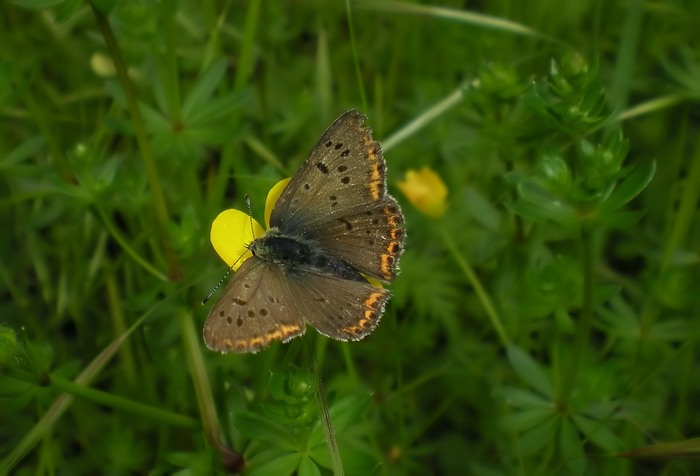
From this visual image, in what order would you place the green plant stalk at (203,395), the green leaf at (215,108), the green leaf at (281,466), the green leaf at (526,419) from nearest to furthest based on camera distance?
the green leaf at (281,466) < the green plant stalk at (203,395) < the green leaf at (526,419) < the green leaf at (215,108)

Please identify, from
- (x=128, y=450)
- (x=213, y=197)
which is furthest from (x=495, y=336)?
(x=128, y=450)

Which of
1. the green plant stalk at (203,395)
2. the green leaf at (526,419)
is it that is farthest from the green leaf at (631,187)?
the green plant stalk at (203,395)

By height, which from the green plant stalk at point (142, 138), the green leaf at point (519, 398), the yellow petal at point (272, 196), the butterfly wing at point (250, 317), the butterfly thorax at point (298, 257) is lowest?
the green leaf at point (519, 398)

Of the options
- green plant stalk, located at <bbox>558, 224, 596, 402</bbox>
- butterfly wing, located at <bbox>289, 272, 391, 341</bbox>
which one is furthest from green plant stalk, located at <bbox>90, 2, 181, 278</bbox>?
green plant stalk, located at <bbox>558, 224, 596, 402</bbox>

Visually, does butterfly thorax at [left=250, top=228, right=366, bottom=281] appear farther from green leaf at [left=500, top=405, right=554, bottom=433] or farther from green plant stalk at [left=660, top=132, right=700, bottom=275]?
green plant stalk at [left=660, top=132, right=700, bottom=275]

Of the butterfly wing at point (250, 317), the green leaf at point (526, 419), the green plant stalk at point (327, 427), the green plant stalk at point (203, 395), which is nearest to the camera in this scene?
the butterfly wing at point (250, 317)

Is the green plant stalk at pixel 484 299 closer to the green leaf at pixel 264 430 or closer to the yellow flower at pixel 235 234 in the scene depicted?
the yellow flower at pixel 235 234

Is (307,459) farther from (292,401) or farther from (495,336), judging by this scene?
(495,336)

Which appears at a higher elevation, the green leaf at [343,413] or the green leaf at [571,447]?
the green leaf at [343,413]
